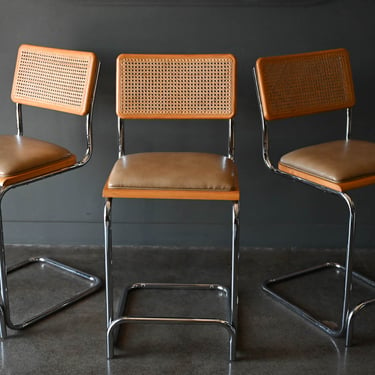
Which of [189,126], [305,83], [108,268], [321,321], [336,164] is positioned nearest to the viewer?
[108,268]

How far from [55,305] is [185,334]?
0.58 m

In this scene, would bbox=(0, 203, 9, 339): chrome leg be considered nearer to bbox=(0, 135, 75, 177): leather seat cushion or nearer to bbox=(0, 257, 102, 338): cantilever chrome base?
bbox=(0, 257, 102, 338): cantilever chrome base

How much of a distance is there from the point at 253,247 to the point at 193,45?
41.0 inches

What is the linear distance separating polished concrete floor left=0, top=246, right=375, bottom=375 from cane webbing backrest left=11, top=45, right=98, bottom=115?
→ 806 millimetres

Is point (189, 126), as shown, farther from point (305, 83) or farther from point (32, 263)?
point (32, 263)

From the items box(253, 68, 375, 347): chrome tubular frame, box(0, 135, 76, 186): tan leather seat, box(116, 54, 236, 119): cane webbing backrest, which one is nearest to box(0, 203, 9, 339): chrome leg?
box(0, 135, 76, 186): tan leather seat

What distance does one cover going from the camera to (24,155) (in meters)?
2.49

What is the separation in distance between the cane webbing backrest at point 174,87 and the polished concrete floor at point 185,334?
78 cm

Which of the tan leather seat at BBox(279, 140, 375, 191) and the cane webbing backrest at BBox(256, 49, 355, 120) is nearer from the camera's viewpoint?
the tan leather seat at BBox(279, 140, 375, 191)

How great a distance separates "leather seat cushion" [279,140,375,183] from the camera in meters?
2.40

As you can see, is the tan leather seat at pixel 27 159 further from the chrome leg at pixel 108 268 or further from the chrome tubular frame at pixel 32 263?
the chrome leg at pixel 108 268

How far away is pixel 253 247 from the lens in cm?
327

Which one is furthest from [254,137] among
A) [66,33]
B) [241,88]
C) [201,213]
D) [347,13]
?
[66,33]

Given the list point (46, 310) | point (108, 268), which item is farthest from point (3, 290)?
point (108, 268)
